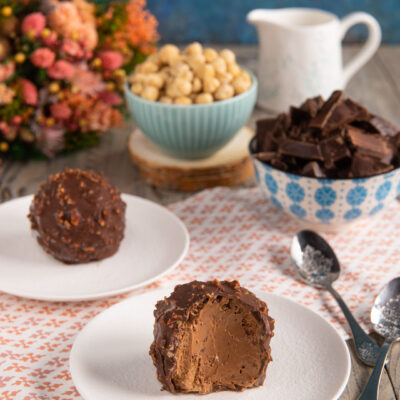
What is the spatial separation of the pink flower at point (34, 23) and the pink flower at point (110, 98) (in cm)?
29

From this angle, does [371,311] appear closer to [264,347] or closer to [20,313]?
[264,347]

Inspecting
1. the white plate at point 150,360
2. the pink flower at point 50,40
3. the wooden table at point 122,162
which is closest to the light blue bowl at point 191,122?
the wooden table at point 122,162

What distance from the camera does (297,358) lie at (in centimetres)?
102

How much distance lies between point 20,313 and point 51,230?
18 cm

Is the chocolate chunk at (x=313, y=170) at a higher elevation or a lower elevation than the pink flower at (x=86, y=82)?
higher

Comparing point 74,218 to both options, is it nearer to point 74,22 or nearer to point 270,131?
point 270,131

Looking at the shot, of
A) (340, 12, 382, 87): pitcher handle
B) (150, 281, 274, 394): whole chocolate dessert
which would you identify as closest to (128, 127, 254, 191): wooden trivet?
(340, 12, 382, 87): pitcher handle

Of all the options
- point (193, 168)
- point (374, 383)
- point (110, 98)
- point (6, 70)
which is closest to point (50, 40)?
point (6, 70)

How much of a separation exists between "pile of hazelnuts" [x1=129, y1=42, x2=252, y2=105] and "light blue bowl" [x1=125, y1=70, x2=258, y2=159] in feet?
0.07

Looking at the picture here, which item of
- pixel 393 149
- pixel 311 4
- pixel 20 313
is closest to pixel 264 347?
pixel 20 313

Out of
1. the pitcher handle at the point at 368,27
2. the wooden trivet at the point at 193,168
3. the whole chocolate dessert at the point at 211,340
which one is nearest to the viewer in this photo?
the whole chocolate dessert at the point at 211,340

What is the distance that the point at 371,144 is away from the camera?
139cm

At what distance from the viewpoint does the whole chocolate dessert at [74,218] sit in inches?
50.3

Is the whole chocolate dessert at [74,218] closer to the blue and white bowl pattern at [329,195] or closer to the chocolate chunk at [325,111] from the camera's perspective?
the blue and white bowl pattern at [329,195]
